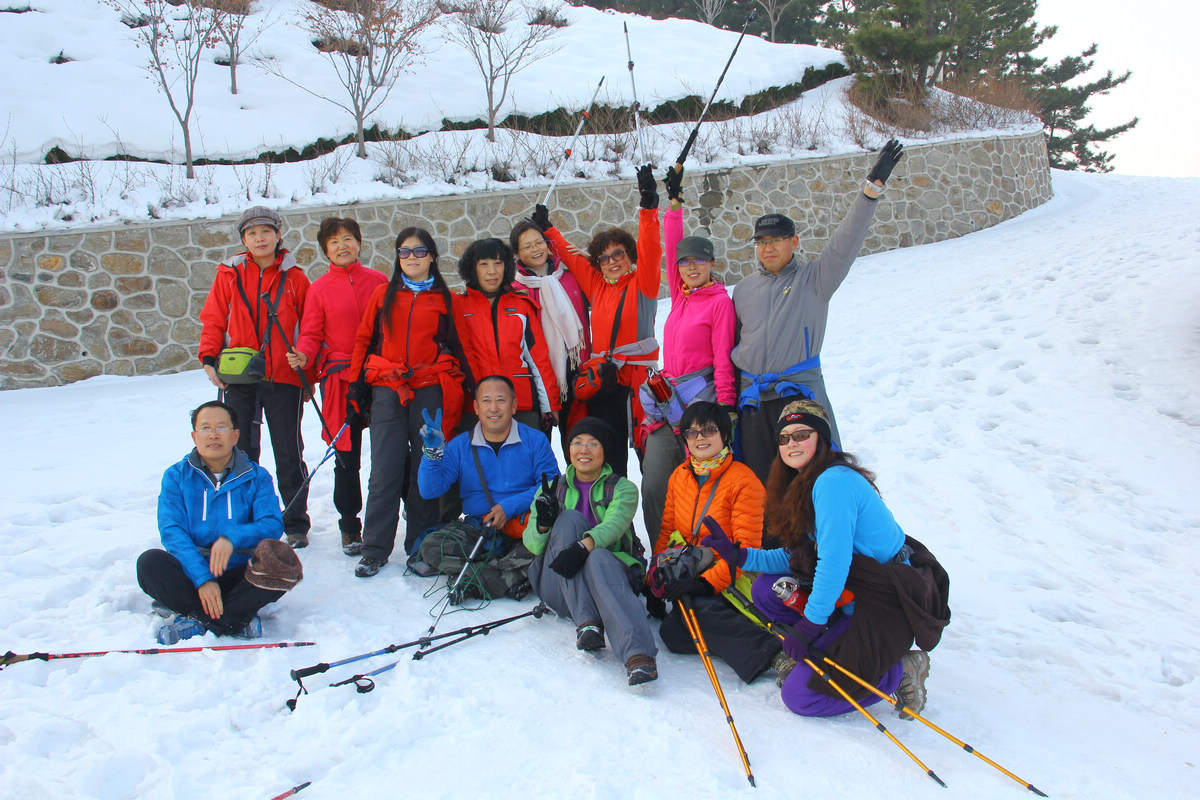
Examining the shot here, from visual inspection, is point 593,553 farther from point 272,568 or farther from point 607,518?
point 272,568

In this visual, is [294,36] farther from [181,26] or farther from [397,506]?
[397,506]

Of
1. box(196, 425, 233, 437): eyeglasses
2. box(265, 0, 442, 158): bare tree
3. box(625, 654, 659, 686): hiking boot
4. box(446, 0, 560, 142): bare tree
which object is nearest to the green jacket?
box(625, 654, 659, 686): hiking boot

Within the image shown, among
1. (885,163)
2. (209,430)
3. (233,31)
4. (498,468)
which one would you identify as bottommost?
(498,468)

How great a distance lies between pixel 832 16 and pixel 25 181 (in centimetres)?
1895

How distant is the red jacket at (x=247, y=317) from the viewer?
3.77 meters

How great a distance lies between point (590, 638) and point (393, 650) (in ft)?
2.37

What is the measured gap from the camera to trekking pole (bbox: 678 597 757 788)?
2.10 meters

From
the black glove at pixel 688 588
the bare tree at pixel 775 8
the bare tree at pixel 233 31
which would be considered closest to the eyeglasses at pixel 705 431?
the black glove at pixel 688 588

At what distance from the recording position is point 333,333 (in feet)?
12.5

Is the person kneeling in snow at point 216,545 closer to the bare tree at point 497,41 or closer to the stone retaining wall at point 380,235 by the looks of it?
the stone retaining wall at point 380,235

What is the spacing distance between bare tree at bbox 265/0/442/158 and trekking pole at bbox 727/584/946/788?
7842 millimetres

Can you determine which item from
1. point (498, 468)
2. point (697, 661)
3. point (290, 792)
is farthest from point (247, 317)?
point (697, 661)

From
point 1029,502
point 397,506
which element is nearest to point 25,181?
point 397,506

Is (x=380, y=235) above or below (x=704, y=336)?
above
